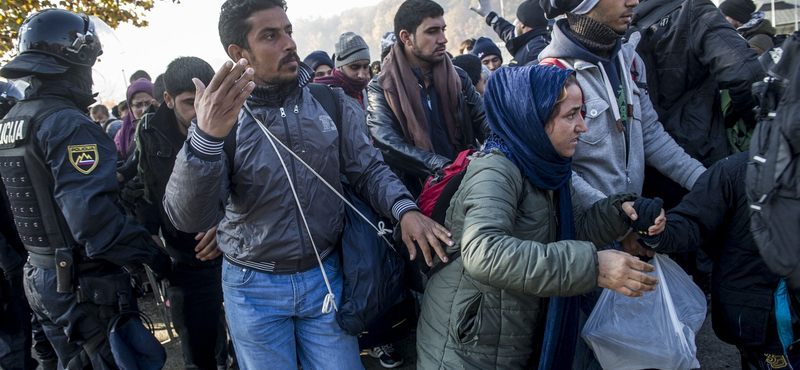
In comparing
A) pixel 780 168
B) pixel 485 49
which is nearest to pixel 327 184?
pixel 780 168

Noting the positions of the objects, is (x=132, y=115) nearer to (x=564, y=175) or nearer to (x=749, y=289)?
(x=564, y=175)

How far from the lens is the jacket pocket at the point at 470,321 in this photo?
185 cm

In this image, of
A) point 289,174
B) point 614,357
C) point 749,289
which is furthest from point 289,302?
point 749,289

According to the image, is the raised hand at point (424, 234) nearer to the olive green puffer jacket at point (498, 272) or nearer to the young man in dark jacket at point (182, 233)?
the olive green puffer jacket at point (498, 272)

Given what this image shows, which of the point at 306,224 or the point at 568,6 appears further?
the point at 568,6

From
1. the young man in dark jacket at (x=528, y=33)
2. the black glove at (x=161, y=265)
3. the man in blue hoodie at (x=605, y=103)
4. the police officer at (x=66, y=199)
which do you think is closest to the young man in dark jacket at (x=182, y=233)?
the black glove at (x=161, y=265)

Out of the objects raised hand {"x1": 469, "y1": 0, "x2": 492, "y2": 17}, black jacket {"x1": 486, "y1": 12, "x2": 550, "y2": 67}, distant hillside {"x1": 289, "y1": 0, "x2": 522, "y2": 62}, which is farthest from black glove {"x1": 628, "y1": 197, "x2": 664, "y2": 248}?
distant hillside {"x1": 289, "y1": 0, "x2": 522, "y2": 62}

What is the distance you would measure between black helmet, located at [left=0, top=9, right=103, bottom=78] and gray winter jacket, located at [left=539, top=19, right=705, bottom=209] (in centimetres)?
252

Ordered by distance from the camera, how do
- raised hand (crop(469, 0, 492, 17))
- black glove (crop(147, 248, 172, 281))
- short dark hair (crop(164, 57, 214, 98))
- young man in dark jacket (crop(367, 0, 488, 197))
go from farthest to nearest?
raised hand (crop(469, 0, 492, 17)) → young man in dark jacket (crop(367, 0, 488, 197)) → short dark hair (crop(164, 57, 214, 98)) → black glove (crop(147, 248, 172, 281))

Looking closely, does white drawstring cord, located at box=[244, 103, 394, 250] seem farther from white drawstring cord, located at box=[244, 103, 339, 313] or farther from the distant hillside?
the distant hillside

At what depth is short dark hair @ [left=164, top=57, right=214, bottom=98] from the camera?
3.13 m

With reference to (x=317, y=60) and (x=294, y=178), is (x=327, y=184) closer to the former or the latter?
(x=294, y=178)

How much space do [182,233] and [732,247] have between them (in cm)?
294

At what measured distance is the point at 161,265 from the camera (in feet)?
9.77
